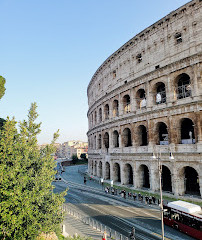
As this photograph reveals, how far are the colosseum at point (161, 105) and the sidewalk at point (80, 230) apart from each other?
28.4 feet

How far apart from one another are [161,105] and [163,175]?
965 centimetres

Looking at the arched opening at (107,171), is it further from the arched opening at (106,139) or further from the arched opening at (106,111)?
the arched opening at (106,111)

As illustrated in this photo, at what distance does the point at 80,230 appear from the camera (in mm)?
15039

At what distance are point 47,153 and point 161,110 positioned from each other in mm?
16907

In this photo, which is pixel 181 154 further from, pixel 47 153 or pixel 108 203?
pixel 47 153

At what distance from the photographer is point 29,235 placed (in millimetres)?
9227

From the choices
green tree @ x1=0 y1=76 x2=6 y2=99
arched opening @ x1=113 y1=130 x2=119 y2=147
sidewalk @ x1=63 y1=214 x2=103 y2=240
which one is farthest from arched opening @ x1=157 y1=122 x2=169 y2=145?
green tree @ x1=0 y1=76 x2=6 y2=99

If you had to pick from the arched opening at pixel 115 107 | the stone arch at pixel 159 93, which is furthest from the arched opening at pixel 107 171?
the stone arch at pixel 159 93

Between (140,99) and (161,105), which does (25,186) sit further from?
(140,99)

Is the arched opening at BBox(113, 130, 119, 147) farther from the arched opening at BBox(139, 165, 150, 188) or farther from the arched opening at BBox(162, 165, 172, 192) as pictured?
the arched opening at BBox(162, 165, 172, 192)

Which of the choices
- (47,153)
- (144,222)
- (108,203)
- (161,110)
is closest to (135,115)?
(161,110)

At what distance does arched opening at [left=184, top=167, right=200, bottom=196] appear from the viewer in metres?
23.7

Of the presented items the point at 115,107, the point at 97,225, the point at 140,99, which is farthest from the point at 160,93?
the point at 97,225

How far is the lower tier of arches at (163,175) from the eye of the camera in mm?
22500
